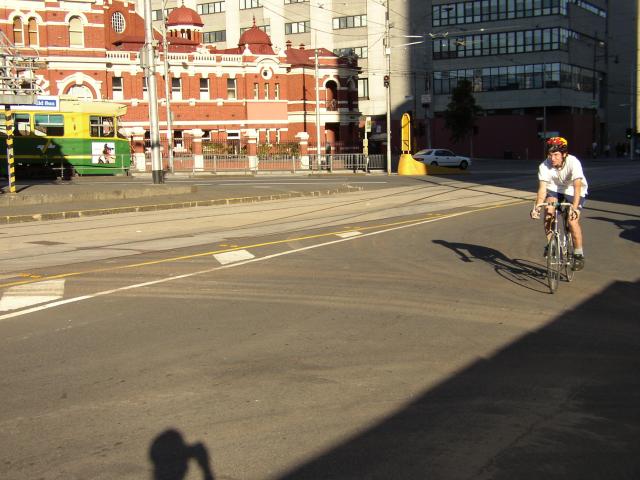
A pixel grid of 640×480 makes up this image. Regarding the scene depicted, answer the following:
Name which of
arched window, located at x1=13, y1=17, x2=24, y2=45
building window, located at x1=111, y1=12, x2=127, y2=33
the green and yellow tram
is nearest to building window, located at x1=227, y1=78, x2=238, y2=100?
building window, located at x1=111, y1=12, x2=127, y2=33

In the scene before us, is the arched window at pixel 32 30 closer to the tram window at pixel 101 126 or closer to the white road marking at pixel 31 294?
the tram window at pixel 101 126

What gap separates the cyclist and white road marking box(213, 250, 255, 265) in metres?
4.79

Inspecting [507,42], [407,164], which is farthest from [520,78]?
[407,164]

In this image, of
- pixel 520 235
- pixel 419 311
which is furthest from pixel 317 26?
pixel 419 311

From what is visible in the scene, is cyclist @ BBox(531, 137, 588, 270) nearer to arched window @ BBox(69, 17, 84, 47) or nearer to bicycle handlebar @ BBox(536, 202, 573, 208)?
bicycle handlebar @ BBox(536, 202, 573, 208)

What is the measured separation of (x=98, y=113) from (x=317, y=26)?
5600cm

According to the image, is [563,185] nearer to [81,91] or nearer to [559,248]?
[559,248]

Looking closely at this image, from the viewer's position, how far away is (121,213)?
72.0 feet

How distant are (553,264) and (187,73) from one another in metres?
60.0

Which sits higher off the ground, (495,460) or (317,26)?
(317,26)

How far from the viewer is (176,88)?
66.0 meters

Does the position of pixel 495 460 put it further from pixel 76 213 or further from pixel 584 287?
pixel 76 213

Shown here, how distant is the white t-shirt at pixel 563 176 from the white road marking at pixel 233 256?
4.86 metres

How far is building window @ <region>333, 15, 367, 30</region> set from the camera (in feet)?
301
